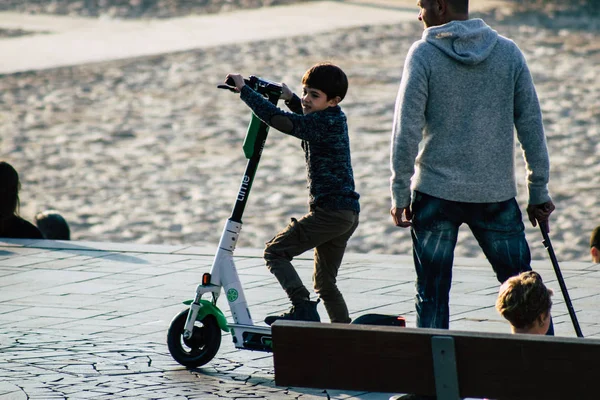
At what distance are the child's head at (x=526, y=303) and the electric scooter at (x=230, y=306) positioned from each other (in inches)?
67.3

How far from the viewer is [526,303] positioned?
4.30 m

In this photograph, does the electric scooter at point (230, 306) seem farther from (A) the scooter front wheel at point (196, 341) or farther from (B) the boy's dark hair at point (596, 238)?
(B) the boy's dark hair at point (596, 238)

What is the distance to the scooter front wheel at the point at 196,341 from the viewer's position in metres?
6.02

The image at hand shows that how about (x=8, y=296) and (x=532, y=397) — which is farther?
(x=8, y=296)

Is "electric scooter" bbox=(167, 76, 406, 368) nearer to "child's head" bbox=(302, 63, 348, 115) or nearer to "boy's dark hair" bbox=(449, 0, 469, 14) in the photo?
"child's head" bbox=(302, 63, 348, 115)

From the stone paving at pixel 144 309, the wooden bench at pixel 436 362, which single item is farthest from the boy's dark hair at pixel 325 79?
the wooden bench at pixel 436 362

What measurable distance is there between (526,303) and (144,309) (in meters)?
3.54

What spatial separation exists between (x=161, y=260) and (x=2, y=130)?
9106mm

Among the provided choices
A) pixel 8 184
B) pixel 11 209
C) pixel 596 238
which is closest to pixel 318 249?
pixel 596 238

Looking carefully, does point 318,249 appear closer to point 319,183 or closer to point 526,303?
point 319,183

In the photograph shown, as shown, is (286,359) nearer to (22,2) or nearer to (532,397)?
(532,397)

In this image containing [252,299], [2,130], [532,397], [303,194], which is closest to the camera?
[532,397]

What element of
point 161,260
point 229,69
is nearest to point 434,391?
point 161,260

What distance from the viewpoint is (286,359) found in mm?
3889
